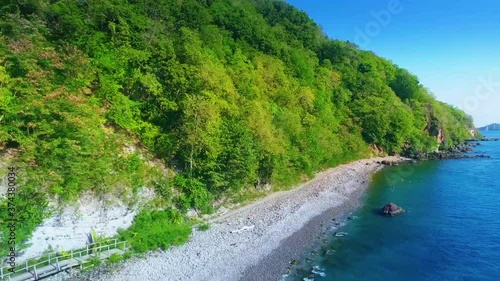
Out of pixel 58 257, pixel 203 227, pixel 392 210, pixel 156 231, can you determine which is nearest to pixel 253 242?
pixel 203 227

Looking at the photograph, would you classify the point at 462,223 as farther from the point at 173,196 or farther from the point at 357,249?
the point at 173,196

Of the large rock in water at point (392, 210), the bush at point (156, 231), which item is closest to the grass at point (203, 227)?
the bush at point (156, 231)

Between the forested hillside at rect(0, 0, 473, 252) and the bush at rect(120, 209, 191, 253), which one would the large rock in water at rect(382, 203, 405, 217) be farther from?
the bush at rect(120, 209, 191, 253)

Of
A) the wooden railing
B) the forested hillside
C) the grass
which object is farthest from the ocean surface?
the wooden railing

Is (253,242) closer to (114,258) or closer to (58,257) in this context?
(114,258)

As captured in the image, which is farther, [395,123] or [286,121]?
[395,123]

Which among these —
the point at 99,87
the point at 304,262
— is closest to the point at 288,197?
the point at 304,262
